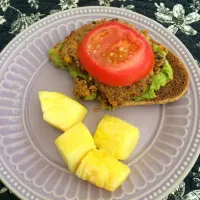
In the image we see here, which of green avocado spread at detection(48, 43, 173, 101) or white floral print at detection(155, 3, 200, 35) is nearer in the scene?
green avocado spread at detection(48, 43, 173, 101)

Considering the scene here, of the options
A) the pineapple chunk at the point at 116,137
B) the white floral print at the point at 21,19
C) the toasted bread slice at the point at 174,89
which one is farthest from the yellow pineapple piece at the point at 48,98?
the white floral print at the point at 21,19

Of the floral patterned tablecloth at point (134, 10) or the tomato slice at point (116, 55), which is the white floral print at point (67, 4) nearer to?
the floral patterned tablecloth at point (134, 10)

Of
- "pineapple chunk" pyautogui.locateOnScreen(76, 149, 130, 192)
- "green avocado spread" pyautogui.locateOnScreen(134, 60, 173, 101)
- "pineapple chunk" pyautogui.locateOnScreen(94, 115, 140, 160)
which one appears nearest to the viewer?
"pineapple chunk" pyautogui.locateOnScreen(76, 149, 130, 192)

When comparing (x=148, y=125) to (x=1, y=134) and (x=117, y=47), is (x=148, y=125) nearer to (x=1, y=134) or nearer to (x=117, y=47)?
(x=117, y=47)

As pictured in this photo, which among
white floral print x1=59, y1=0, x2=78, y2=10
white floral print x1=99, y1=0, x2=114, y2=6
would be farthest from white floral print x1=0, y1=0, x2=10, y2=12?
white floral print x1=99, y1=0, x2=114, y2=6

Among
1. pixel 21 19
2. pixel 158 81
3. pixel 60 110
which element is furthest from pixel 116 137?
pixel 21 19

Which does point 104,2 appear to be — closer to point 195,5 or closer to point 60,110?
point 195,5

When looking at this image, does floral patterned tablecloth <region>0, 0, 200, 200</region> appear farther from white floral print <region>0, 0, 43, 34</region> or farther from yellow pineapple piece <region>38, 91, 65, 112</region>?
yellow pineapple piece <region>38, 91, 65, 112</region>
